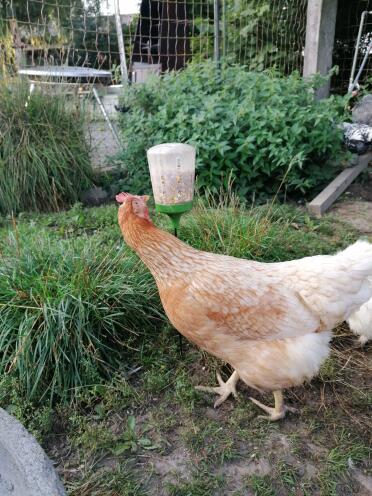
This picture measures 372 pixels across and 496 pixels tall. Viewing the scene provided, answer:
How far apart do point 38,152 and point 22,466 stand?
4040mm

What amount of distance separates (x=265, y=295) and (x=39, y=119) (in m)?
3.95

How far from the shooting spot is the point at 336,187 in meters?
4.75

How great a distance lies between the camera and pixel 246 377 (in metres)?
2.01

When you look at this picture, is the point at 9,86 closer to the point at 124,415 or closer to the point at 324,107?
the point at 324,107

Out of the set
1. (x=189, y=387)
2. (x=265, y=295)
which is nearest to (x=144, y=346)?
(x=189, y=387)

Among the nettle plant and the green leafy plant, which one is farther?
the nettle plant

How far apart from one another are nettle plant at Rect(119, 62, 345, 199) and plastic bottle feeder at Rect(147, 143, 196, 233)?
1.79 m

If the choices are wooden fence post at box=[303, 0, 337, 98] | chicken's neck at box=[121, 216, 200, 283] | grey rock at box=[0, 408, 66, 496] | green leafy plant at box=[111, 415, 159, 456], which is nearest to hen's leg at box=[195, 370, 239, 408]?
green leafy plant at box=[111, 415, 159, 456]

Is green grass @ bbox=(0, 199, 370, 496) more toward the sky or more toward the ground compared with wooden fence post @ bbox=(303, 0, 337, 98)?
more toward the ground

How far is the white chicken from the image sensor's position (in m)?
2.53

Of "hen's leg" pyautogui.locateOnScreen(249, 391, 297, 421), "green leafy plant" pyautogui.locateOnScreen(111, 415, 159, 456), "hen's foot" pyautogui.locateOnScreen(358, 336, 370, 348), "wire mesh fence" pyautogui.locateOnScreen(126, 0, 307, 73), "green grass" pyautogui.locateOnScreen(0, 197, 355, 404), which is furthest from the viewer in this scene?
"wire mesh fence" pyautogui.locateOnScreen(126, 0, 307, 73)

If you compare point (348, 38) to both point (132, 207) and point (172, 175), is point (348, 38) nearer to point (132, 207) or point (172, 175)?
point (172, 175)

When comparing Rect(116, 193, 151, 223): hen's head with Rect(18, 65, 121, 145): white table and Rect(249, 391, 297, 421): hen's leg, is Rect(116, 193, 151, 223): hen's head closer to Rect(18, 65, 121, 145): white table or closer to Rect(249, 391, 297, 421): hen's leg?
Rect(249, 391, 297, 421): hen's leg

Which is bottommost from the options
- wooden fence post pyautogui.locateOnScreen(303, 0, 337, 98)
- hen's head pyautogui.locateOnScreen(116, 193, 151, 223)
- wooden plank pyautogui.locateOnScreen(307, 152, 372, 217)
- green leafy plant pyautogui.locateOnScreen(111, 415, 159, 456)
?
green leafy plant pyautogui.locateOnScreen(111, 415, 159, 456)
